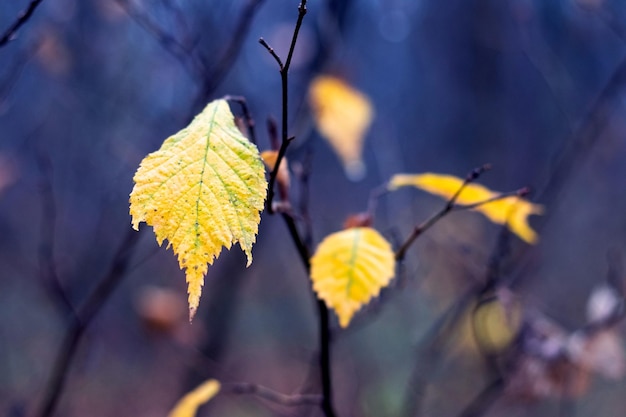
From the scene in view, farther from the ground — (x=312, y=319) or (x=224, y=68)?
(x=224, y=68)

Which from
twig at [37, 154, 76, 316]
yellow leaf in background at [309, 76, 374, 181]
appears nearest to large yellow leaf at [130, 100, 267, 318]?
yellow leaf in background at [309, 76, 374, 181]

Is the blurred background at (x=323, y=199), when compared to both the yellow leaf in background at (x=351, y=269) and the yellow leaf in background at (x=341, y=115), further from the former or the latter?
the yellow leaf in background at (x=351, y=269)

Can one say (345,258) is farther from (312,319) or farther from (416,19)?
(312,319)

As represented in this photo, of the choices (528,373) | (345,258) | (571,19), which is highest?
(571,19)

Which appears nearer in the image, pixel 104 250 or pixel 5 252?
pixel 104 250

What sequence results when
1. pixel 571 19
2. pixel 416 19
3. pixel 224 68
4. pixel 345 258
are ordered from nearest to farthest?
1. pixel 345 258
2. pixel 224 68
3. pixel 571 19
4. pixel 416 19

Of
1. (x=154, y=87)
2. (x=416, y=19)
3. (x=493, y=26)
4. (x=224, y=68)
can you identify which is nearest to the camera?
(x=224, y=68)

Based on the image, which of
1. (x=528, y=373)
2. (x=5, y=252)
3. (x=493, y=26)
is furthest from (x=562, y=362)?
(x=5, y=252)
